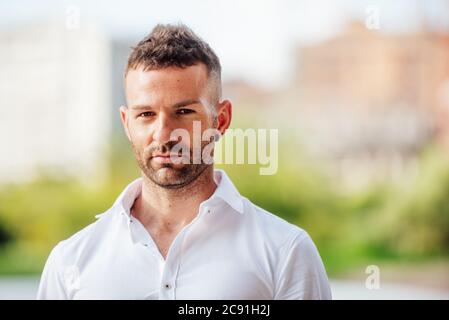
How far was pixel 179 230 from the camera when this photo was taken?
4.77ft

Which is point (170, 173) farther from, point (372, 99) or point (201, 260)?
point (372, 99)

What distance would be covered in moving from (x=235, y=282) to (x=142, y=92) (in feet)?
1.36

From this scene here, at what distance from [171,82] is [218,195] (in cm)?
25

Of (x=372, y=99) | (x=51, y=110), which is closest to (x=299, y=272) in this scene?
(x=51, y=110)

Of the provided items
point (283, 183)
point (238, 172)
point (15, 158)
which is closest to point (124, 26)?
point (238, 172)

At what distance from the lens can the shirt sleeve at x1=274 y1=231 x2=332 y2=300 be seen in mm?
1384

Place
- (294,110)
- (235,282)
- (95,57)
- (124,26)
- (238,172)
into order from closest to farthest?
(235,282), (124,26), (238,172), (95,57), (294,110)

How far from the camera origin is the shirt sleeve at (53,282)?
1466mm

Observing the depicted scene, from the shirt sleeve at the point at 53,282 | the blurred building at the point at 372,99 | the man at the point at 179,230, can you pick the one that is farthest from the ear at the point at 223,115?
the blurred building at the point at 372,99

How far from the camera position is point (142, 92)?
4.67ft

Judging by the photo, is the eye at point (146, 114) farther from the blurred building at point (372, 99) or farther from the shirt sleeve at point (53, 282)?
the blurred building at point (372, 99)

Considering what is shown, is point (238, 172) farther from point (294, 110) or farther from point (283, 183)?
point (294, 110)

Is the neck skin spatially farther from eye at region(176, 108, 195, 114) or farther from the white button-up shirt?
eye at region(176, 108, 195, 114)

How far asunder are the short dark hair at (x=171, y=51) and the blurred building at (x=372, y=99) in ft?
9.44
